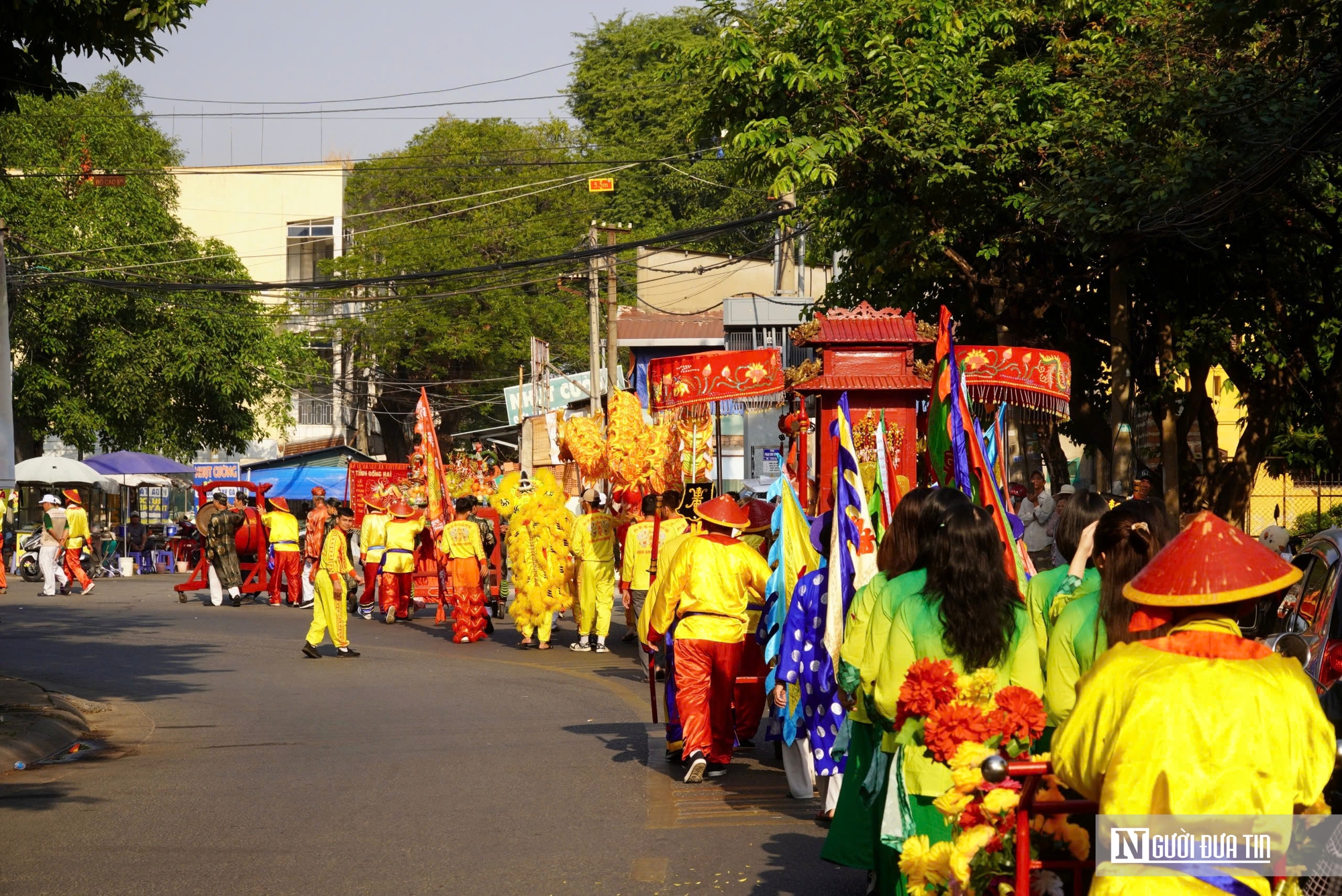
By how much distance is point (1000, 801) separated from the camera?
13.0 ft

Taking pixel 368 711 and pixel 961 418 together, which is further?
pixel 368 711

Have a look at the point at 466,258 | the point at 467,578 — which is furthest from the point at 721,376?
the point at 466,258

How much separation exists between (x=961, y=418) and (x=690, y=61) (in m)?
11.8

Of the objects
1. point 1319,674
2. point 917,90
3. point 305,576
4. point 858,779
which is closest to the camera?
point 858,779

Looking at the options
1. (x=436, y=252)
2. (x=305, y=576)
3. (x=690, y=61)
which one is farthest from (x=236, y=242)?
(x=690, y=61)

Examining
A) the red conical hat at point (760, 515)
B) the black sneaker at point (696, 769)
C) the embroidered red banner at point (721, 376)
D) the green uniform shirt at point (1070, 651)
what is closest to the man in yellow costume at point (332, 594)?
the embroidered red banner at point (721, 376)

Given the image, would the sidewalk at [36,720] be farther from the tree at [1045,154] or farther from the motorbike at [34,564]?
the motorbike at [34,564]

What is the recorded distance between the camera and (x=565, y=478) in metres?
25.8

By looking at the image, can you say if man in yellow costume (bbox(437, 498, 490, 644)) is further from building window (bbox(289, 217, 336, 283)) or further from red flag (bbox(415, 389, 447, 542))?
building window (bbox(289, 217, 336, 283))

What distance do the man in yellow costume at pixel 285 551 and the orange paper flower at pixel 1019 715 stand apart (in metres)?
21.7

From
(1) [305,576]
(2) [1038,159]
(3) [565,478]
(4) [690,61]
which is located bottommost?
(1) [305,576]

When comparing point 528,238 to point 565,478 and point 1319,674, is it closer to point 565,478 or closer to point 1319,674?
point 565,478

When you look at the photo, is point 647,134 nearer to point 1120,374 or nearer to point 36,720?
point 1120,374

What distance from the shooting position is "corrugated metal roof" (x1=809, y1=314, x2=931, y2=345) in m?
12.4
